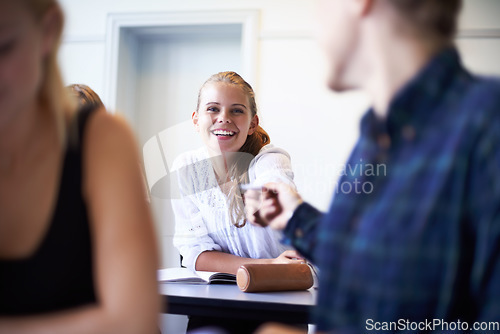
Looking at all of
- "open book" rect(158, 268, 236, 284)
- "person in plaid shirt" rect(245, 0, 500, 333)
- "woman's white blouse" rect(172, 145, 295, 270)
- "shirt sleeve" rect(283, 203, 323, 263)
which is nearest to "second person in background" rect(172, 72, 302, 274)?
"woman's white blouse" rect(172, 145, 295, 270)

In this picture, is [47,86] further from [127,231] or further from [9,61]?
[127,231]

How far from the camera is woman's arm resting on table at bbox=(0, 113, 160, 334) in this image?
0.66m

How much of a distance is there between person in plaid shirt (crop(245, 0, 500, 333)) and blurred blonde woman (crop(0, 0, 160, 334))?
22 centimetres

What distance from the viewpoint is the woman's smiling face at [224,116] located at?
2.47 meters

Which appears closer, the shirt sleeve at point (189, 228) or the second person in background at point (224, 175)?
the shirt sleeve at point (189, 228)

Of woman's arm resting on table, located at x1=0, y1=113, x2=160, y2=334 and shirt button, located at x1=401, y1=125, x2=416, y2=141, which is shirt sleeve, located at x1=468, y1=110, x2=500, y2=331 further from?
woman's arm resting on table, located at x1=0, y1=113, x2=160, y2=334

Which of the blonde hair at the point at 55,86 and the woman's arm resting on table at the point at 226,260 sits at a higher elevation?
the blonde hair at the point at 55,86

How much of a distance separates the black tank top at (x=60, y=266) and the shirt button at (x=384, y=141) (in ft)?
1.58

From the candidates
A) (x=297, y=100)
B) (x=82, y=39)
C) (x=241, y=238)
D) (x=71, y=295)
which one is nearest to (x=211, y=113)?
(x=241, y=238)

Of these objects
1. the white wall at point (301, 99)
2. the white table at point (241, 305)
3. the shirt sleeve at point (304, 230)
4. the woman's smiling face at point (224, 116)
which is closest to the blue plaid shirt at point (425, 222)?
the shirt sleeve at point (304, 230)

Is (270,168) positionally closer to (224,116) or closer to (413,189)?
(224,116)

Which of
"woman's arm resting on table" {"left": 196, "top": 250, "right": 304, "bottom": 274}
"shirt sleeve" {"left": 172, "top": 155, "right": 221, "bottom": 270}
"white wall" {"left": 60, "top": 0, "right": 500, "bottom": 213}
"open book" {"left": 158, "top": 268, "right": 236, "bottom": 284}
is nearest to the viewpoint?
"open book" {"left": 158, "top": 268, "right": 236, "bottom": 284}

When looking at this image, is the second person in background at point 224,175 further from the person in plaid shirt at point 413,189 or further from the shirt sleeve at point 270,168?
the person in plaid shirt at point 413,189

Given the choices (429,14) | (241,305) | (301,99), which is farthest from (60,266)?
(301,99)
